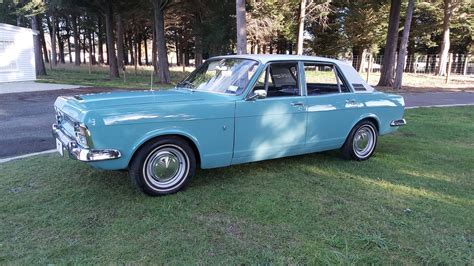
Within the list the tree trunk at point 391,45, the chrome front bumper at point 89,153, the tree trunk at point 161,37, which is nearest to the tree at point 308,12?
the tree trunk at point 391,45

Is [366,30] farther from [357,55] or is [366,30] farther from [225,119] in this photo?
[225,119]

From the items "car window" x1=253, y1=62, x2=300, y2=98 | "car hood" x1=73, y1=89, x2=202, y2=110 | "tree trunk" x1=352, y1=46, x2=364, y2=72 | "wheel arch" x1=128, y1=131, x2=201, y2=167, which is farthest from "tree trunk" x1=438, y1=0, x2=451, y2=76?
"wheel arch" x1=128, y1=131, x2=201, y2=167

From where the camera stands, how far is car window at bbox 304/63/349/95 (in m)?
5.30

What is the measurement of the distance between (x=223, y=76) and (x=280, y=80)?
799mm

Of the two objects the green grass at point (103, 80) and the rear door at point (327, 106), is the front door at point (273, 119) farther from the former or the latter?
the green grass at point (103, 80)

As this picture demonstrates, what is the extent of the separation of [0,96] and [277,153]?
12.9 m

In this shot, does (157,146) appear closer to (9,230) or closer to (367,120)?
(9,230)

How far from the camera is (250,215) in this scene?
3.83 m

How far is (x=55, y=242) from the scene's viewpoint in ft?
10.7

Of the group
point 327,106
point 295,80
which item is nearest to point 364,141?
point 327,106

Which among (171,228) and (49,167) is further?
(49,167)

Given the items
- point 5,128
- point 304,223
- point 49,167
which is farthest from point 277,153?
point 5,128

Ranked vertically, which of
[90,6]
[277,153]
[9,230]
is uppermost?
[90,6]

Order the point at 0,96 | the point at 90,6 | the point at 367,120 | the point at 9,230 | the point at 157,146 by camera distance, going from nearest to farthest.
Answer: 1. the point at 9,230
2. the point at 157,146
3. the point at 367,120
4. the point at 0,96
5. the point at 90,6
